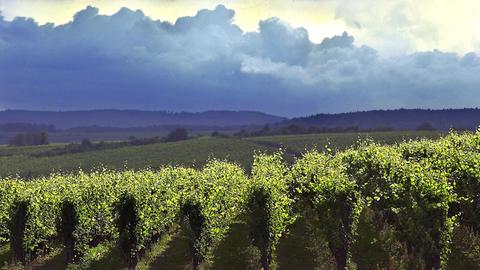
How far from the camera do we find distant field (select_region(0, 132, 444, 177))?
153 m

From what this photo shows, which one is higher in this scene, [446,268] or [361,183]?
[361,183]

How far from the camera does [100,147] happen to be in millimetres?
199875

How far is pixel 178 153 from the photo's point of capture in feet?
550

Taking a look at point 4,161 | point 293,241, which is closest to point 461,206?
point 293,241

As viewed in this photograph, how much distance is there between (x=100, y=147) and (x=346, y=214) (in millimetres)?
175871

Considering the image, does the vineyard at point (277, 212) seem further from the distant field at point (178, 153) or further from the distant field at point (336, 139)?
the distant field at point (336, 139)

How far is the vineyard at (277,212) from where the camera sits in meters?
33.2

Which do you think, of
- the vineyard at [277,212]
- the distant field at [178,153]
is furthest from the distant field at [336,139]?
the vineyard at [277,212]

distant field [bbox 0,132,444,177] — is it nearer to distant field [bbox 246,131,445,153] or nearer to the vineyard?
distant field [bbox 246,131,445,153]

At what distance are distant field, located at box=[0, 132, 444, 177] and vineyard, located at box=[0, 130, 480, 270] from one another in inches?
3660

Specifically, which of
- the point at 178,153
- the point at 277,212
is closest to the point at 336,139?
the point at 178,153

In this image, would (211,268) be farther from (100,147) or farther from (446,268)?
(100,147)

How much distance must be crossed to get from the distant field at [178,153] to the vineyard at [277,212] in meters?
93.0

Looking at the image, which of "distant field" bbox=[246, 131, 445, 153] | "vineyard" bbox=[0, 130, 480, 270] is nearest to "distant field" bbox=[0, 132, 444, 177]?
"distant field" bbox=[246, 131, 445, 153]
